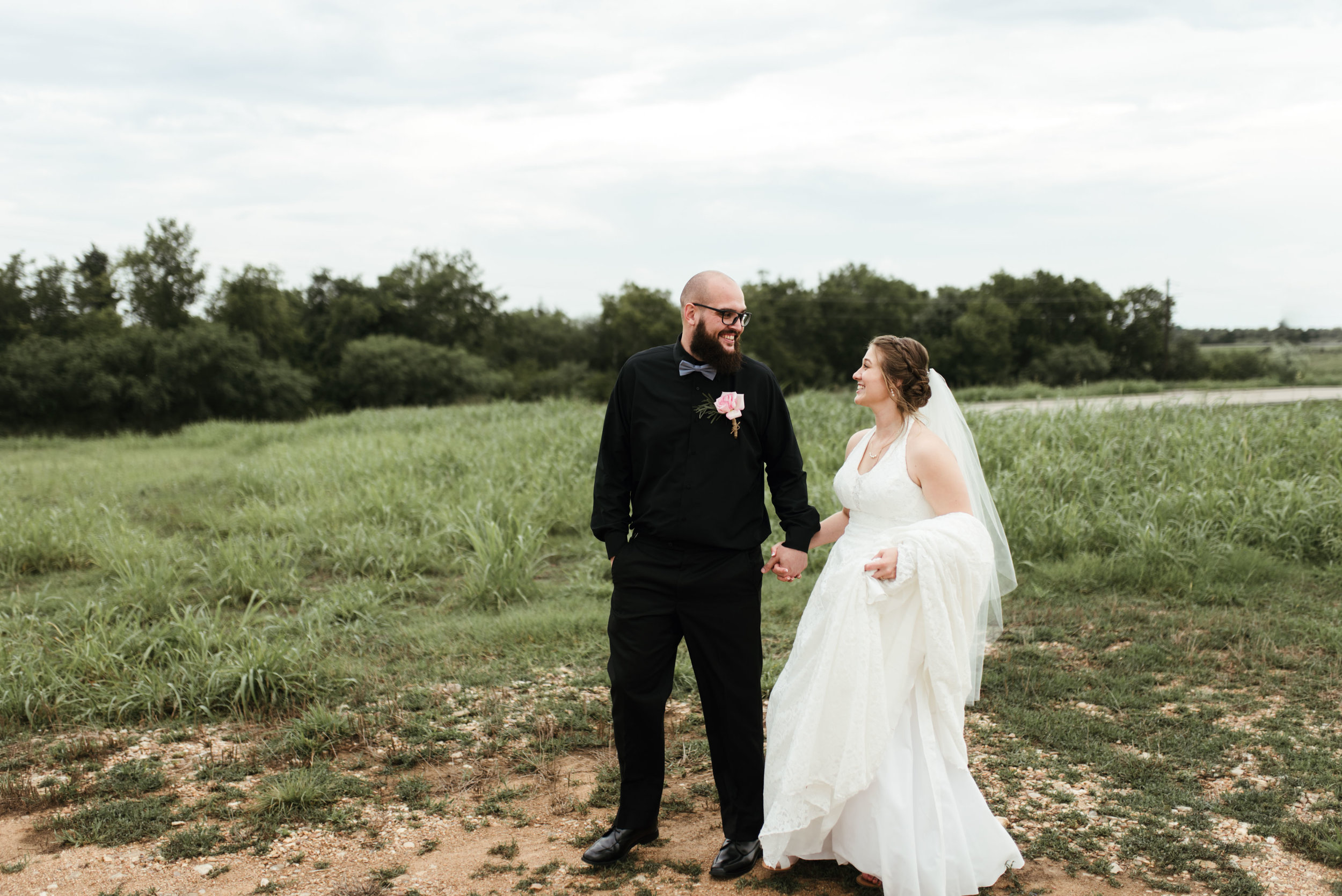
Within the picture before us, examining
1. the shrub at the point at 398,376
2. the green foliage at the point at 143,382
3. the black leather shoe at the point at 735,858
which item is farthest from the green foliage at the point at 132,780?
the shrub at the point at 398,376

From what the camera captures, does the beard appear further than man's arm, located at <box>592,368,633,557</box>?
No

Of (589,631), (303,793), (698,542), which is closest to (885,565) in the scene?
(698,542)

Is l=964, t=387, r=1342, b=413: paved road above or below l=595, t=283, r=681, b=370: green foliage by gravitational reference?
below

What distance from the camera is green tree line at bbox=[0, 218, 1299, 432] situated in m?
36.8

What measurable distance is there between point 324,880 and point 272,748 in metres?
1.38

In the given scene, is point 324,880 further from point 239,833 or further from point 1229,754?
point 1229,754

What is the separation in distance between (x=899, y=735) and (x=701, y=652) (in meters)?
0.74

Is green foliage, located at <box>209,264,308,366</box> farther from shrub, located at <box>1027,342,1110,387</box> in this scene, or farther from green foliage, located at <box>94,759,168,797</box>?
green foliage, located at <box>94,759,168,797</box>

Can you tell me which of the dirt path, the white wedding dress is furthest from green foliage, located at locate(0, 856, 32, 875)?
the white wedding dress

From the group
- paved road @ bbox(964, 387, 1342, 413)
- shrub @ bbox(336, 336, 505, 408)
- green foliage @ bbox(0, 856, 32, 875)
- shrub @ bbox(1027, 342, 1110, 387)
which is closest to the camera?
green foliage @ bbox(0, 856, 32, 875)

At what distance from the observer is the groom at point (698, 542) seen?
3.16 metres

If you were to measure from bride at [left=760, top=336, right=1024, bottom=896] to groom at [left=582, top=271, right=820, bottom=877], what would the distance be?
17 cm

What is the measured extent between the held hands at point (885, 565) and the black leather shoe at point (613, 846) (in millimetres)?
1376

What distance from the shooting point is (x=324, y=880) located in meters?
3.28
